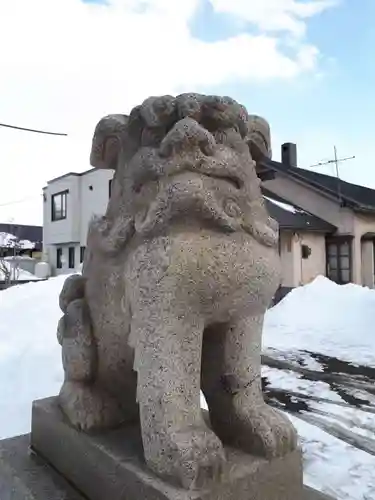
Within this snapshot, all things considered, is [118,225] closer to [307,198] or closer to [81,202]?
[307,198]

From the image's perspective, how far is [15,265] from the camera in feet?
53.8

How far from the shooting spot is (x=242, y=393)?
1289mm

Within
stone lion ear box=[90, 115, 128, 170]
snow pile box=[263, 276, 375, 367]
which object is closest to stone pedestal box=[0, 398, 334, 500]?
stone lion ear box=[90, 115, 128, 170]

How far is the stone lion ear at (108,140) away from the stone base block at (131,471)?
0.91 m

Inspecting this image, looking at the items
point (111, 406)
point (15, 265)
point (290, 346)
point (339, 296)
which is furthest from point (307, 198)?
point (111, 406)

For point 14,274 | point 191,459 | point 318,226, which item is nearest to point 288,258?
point 318,226

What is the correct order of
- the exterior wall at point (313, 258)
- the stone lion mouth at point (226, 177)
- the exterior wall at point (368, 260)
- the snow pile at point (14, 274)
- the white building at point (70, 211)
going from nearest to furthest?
the stone lion mouth at point (226, 177), the exterior wall at point (313, 258), the exterior wall at point (368, 260), the snow pile at point (14, 274), the white building at point (70, 211)

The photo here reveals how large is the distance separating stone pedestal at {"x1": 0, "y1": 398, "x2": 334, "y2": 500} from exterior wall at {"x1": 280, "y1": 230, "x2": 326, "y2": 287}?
29.9 feet

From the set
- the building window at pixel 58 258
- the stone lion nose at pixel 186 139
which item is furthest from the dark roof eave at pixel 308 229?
the building window at pixel 58 258

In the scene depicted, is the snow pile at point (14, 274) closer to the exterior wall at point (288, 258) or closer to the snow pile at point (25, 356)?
the exterior wall at point (288, 258)

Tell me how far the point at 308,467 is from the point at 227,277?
5.71 feet

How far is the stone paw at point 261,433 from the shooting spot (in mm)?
1235

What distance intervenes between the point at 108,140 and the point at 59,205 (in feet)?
57.6

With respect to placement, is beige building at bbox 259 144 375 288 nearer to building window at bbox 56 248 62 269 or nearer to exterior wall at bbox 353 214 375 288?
exterior wall at bbox 353 214 375 288
